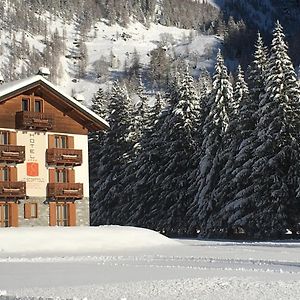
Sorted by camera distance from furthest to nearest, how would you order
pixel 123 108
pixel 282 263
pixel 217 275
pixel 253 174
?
1. pixel 123 108
2. pixel 253 174
3. pixel 282 263
4. pixel 217 275

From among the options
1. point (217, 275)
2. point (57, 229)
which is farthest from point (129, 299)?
point (57, 229)

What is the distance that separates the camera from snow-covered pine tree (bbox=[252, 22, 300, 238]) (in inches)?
1515

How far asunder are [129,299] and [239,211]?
30.6 meters

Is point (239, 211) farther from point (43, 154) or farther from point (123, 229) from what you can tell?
point (43, 154)

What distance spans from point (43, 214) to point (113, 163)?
18060 millimetres

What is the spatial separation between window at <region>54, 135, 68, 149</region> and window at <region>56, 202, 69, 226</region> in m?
4.04

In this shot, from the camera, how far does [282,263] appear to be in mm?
18734

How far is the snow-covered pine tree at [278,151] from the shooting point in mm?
38469

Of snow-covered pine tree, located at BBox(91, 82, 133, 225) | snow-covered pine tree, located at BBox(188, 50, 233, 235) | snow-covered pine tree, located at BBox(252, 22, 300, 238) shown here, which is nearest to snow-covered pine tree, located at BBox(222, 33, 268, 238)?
snow-covered pine tree, located at BBox(252, 22, 300, 238)

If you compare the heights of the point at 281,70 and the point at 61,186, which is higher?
the point at 281,70

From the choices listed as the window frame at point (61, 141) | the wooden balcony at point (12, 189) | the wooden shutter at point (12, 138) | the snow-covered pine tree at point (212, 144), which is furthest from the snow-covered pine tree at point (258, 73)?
the wooden balcony at point (12, 189)

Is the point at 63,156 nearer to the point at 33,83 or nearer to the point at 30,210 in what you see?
the point at 30,210

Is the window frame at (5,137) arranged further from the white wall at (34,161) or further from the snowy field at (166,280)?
the snowy field at (166,280)

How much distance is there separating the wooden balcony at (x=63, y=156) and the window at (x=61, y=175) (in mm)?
734
